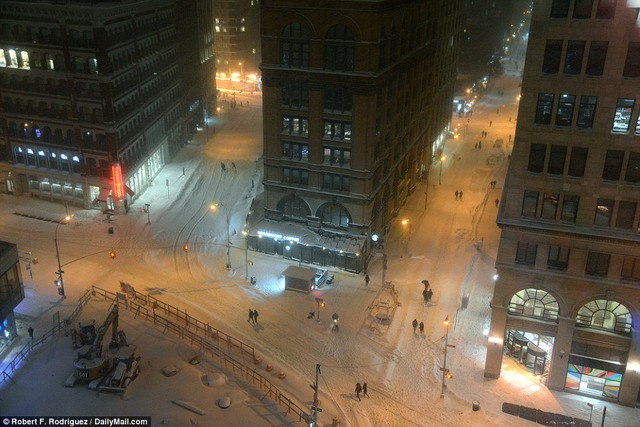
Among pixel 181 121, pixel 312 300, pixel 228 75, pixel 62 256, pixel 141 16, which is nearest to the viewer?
pixel 312 300

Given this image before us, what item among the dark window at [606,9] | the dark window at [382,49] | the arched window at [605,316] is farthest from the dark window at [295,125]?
the arched window at [605,316]

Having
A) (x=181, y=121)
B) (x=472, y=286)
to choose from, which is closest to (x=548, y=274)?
(x=472, y=286)

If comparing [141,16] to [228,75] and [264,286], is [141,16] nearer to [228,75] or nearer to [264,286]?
[264,286]

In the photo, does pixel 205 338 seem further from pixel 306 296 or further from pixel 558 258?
pixel 558 258

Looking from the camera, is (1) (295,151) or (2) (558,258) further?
(1) (295,151)

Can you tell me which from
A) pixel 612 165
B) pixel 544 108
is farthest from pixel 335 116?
pixel 612 165

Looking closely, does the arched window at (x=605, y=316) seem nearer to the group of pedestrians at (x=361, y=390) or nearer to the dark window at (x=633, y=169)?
the dark window at (x=633, y=169)
